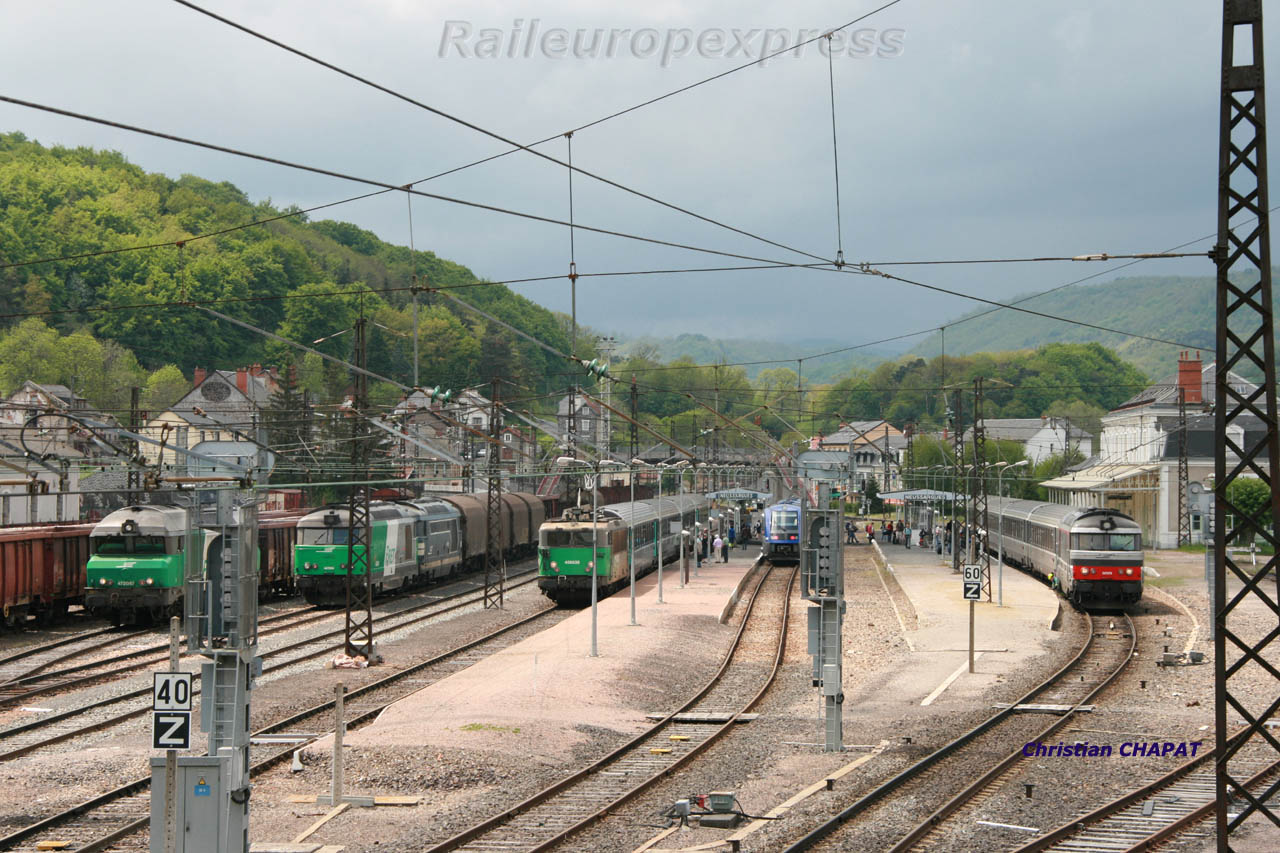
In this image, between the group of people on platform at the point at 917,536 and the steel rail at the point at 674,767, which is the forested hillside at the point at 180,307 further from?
the steel rail at the point at 674,767

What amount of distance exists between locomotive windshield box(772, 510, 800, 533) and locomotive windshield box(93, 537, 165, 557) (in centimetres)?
3252

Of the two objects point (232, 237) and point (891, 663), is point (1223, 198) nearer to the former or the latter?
point (891, 663)

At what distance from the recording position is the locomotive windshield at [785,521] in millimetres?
59188

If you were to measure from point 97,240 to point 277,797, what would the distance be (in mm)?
89490

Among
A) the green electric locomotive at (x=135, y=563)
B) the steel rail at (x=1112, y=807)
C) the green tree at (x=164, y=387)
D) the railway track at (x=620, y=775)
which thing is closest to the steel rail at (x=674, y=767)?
the railway track at (x=620, y=775)

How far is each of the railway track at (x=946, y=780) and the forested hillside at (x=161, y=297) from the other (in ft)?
191

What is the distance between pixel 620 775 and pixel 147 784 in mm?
6265

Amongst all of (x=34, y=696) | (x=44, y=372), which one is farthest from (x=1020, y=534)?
(x=44, y=372)

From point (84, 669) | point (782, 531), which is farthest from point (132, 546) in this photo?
point (782, 531)

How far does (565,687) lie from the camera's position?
23.9 m

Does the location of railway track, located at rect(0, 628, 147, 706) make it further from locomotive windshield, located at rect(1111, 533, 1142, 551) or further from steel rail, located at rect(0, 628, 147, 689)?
locomotive windshield, located at rect(1111, 533, 1142, 551)

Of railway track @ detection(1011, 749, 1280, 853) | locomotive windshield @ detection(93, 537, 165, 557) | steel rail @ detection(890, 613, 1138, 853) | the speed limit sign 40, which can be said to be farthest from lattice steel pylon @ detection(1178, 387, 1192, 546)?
the speed limit sign 40

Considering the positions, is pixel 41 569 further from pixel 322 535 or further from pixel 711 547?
pixel 711 547

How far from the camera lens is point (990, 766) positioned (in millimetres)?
17406
